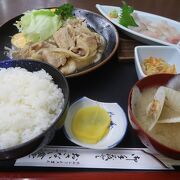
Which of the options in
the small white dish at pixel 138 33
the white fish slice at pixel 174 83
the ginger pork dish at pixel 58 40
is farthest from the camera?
the small white dish at pixel 138 33

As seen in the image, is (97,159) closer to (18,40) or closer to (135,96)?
(135,96)

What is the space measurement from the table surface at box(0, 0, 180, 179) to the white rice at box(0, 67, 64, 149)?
18 centimetres

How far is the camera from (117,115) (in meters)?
1.26

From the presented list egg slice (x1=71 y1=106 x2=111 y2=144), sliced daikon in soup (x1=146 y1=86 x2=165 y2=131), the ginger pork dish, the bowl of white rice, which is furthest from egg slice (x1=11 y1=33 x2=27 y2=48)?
sliced daikon in soup (x1=146 y1=86 x2=165 y2=131)

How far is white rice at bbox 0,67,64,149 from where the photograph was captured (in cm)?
101

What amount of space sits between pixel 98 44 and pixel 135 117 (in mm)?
737

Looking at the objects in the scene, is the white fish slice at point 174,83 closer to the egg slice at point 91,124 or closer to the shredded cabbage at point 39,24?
the egg slice at point 91,124

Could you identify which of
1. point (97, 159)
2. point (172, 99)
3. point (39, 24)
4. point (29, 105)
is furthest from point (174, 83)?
point (39, 24)

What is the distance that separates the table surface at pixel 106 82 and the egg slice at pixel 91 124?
117mm

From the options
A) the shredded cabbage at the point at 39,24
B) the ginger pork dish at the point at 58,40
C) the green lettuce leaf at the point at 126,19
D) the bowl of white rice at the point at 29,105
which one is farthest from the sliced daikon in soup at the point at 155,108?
the shredded cabbage at the point at 39,24

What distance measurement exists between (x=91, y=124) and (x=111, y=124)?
100 mm

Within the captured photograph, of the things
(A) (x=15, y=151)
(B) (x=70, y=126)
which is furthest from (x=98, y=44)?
(A) (x=15, y=151)

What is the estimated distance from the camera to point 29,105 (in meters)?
1.11

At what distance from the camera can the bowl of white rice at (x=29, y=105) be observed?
0.98 meters
